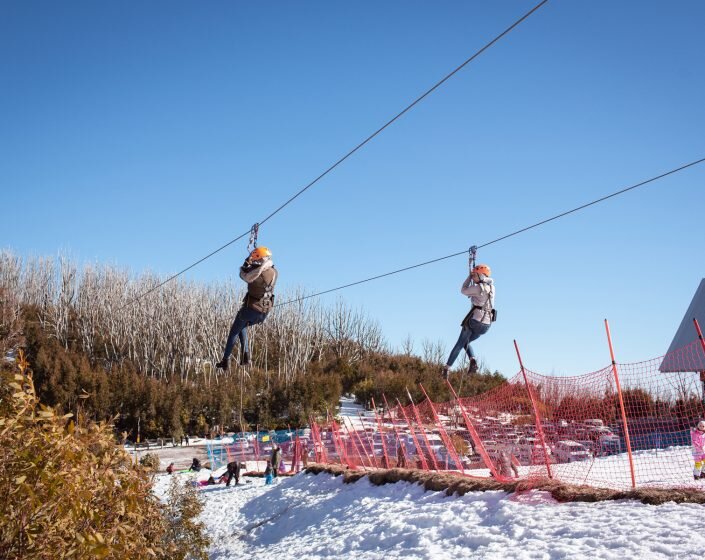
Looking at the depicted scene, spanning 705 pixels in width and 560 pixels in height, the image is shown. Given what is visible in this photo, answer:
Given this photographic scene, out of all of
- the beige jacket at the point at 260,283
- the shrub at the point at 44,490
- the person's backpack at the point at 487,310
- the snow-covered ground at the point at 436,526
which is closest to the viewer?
the shrub at the point at 44,490

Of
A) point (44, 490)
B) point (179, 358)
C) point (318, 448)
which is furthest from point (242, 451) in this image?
point (44, 490)

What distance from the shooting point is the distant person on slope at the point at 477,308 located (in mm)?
11383

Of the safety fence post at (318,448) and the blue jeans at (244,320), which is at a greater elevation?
the blue jeans at (244,320)

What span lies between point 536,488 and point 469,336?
119 inches

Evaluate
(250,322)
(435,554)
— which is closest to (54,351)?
(250,322)

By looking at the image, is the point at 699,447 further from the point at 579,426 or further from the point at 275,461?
the point at 275,461

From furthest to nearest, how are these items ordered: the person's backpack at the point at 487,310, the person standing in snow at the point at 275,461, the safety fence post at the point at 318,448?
the safety fence post at the point at 318,448 → the person standing in snow at the point at 275,461 → the person's backpack at the point at 487,310

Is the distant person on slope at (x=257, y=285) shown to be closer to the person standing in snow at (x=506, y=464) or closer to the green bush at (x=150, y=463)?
the green bush at (x=150, y=463)

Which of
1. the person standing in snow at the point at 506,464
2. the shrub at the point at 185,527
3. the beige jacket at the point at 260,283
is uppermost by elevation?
the beige jacket at the point at 260,283

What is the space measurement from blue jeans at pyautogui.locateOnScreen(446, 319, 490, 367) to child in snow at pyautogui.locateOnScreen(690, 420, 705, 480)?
3.78m

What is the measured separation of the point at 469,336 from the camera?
40.2ft

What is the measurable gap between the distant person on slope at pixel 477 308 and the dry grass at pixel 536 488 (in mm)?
1982

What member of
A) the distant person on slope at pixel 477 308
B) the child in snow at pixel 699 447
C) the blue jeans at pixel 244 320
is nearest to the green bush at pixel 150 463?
the blue jeans at pixel 244 320

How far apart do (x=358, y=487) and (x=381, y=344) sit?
1283 inches
